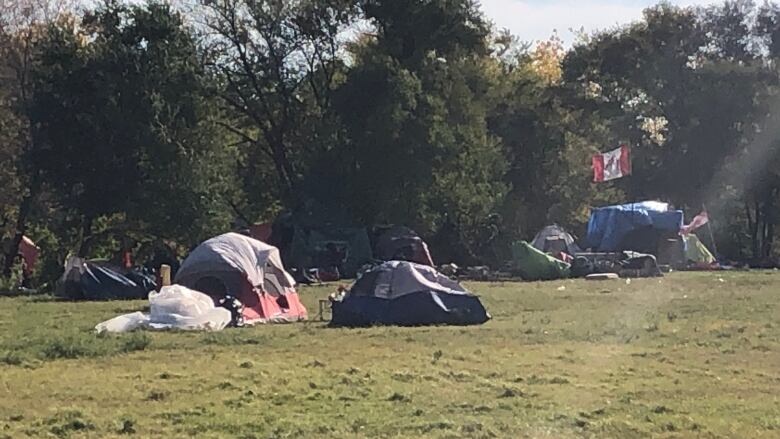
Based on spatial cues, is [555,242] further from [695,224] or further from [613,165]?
[695,224]

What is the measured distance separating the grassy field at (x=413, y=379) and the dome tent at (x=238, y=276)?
142 centimetres

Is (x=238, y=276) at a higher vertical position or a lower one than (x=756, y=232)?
lower

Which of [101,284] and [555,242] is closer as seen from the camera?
[101,284]

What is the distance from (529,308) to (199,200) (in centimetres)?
1464

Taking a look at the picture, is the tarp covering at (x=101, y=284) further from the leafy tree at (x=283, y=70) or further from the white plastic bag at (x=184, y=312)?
the leafy tree at (x=283, y=70)

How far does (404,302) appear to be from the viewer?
19.5 meters

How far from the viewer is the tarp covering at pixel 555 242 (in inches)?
1564

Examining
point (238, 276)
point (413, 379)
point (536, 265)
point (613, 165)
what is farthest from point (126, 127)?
point (413, 379)

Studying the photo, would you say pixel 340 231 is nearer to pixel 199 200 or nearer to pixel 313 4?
pixel 199 200

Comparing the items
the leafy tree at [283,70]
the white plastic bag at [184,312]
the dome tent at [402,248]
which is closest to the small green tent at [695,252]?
the dome tent at [402,248]

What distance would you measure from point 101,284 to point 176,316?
385 inches

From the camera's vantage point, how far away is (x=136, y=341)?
53.5 feet

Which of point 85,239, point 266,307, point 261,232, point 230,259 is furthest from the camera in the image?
point 261,232

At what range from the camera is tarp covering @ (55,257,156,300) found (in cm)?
2814
